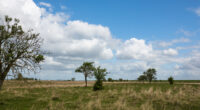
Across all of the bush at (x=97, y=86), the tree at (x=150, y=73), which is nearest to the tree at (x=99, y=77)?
the bush at (x=97, y=86)

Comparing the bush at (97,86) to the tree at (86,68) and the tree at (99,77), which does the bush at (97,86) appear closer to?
the tree at (99,77)

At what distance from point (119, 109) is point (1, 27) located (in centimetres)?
1618

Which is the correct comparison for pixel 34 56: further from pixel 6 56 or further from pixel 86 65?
pixel 86 65

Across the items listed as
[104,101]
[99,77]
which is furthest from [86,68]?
[104,101]

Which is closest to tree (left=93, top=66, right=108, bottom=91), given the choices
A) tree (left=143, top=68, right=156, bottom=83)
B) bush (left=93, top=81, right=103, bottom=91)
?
bush (left=93, top=81, right=103, bottom=91)

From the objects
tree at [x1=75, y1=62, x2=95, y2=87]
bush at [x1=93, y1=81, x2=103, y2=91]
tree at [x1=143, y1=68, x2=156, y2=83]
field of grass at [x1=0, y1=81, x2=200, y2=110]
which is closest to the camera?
field of grass at [x1=0, y1=81, x2=200, y2=110]

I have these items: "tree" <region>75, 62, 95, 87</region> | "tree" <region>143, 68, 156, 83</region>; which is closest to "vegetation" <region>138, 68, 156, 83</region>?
"tree" <region>143, 68, 156, 83</region>

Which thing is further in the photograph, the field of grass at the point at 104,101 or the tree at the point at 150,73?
the tree at the point at 150,73

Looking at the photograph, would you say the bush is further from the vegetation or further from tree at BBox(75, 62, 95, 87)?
the vegetation

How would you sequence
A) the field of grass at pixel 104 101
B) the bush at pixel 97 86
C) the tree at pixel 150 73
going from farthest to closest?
the tree at pixel 150 73
the bush at pixel 97 86
the field of grass at pixel 104 101

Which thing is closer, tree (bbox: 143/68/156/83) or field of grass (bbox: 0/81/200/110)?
field of grass (bbox: 0/81/200/110)

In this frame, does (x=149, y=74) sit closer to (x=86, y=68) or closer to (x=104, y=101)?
(x=86, y=68)

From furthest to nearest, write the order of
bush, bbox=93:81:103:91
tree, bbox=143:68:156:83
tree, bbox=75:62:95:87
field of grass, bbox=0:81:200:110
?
tree, bbox=143:68:156:83 → tree, bbox=75:62:95:87 → bush, bbox=93:81:103:91 → field of grass, bbox=0:81:200:110

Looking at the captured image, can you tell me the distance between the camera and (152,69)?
77.7 meters
